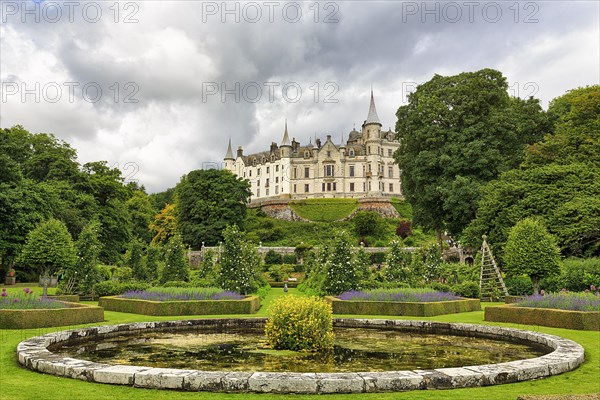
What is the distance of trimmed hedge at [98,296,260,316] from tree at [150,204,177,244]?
50399 mm

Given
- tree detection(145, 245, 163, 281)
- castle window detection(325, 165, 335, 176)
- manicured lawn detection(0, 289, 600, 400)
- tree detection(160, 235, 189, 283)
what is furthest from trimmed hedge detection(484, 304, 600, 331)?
castle window detection(325, 165, 335, 176)

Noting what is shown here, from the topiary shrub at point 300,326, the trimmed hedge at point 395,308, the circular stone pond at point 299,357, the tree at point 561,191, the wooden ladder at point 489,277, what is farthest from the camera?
the tree at point 561,191

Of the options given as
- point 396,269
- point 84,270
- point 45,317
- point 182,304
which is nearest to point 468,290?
point 396,269

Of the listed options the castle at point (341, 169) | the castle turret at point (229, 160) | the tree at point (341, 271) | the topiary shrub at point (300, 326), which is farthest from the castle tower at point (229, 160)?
the topiary shrub at point (300, 326)

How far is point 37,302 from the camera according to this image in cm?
1411

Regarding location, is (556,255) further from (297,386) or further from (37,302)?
(37,302)

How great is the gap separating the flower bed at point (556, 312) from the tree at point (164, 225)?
186 ft

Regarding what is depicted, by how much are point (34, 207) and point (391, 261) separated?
24.1 meters

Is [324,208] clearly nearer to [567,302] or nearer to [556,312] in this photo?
[567,302]

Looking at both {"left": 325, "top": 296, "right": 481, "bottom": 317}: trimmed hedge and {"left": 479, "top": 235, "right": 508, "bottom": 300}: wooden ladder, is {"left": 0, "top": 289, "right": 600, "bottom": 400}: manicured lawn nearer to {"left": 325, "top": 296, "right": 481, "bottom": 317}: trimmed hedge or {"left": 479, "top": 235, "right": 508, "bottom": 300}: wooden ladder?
{"left": 325, "top": 296, "right": 481, "bottom": 317}: trimmed hedge

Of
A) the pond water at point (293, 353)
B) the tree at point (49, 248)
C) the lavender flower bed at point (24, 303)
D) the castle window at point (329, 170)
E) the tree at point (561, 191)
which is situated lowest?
the pond water at point (293, 353)

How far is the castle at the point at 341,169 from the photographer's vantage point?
89.0 meters

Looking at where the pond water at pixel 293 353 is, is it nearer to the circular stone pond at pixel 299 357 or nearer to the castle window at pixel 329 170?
the circular stone pond at pixel 299 357

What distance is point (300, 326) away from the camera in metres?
9.86
